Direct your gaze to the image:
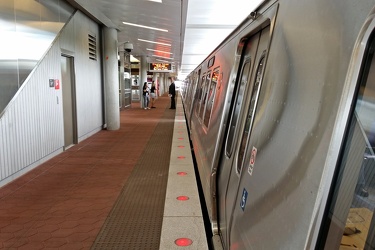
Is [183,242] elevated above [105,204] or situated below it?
above

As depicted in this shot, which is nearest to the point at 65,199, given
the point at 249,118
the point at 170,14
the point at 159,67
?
the point at 249,118

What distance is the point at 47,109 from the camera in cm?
637

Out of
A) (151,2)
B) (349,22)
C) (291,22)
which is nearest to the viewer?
(349,22)

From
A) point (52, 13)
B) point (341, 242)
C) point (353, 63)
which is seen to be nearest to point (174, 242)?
point (341, 242)

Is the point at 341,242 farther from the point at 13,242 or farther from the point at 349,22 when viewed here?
the point at 13,242

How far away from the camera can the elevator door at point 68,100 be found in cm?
741

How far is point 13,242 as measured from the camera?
127 inches

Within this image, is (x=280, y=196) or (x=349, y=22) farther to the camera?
(x=280, y=196)

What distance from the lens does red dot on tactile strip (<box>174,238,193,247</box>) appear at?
106 inches

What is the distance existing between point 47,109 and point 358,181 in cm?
640

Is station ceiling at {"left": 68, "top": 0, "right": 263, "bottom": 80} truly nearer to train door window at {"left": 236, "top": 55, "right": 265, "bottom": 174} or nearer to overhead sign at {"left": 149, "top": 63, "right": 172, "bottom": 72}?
train door window at {"left": 236, "top": 55, "right": 265, "bottom": 174}

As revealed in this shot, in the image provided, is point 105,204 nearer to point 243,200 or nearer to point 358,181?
point 243,200

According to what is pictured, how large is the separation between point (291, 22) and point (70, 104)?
278 inches

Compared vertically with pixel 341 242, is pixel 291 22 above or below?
above
